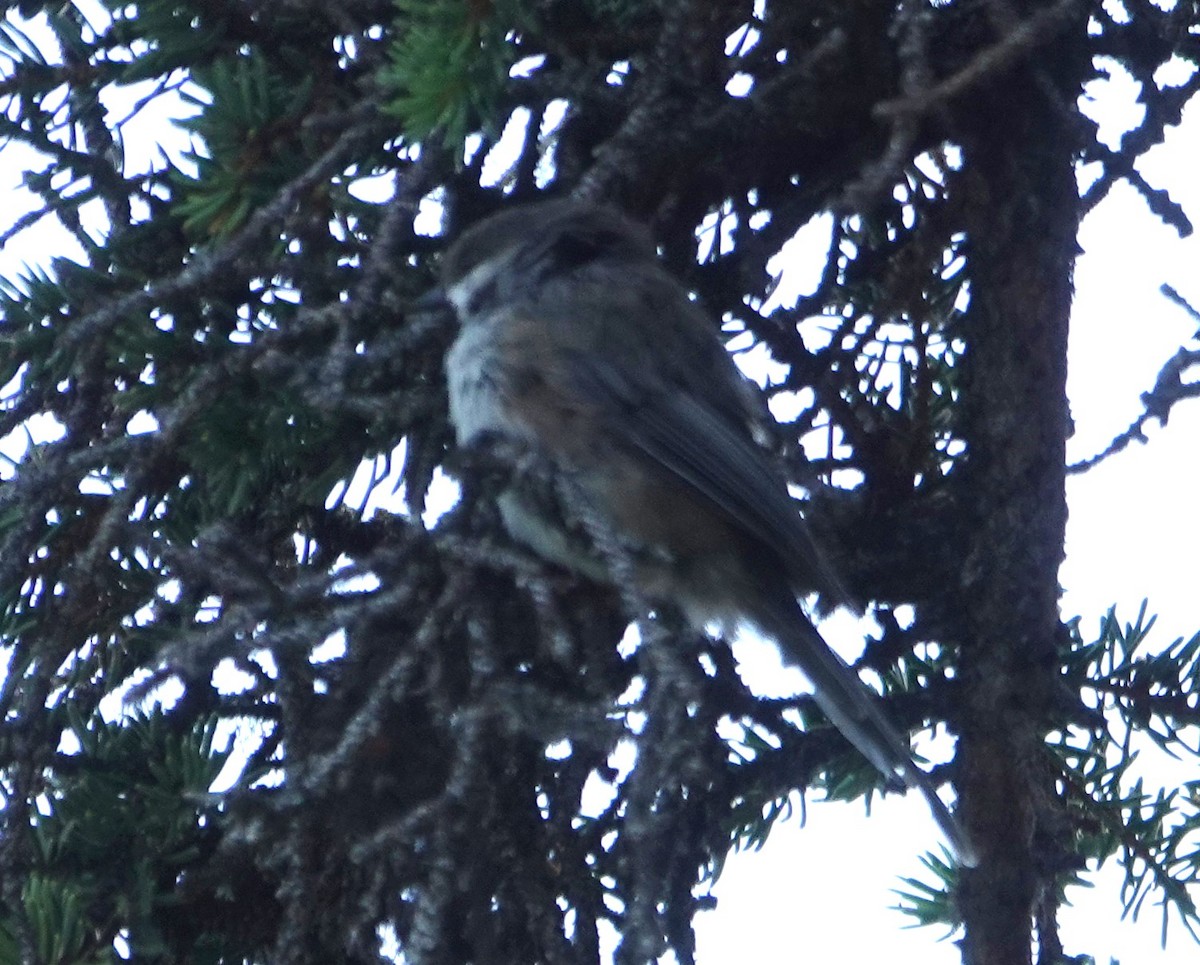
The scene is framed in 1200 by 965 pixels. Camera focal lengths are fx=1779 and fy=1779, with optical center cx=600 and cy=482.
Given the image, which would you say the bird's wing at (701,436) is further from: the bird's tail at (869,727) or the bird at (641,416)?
the bird's tail at (869,727)

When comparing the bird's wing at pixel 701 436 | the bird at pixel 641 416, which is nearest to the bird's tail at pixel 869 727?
the bird at pixel 641 416

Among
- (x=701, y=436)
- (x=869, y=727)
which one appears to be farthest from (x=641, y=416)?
(x=869, y=727)

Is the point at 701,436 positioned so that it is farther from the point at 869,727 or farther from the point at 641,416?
the point at 869,727

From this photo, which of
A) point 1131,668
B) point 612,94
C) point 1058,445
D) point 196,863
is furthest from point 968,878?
point 612,94

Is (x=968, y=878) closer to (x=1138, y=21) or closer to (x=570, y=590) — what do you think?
(x=570, y=590)

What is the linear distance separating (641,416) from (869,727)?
28.0 inches

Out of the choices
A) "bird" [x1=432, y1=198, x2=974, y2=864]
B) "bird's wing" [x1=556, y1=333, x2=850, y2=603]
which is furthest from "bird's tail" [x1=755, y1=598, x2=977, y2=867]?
"bird's wing" [x1=556, y1=333, x2=850, y2=603]

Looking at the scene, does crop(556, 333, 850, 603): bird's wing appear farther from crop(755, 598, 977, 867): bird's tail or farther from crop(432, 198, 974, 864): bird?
crop(755, 598, 977, 867): bird's tail

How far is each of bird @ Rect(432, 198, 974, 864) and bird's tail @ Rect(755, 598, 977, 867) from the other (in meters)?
0.01

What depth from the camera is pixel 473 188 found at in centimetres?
248

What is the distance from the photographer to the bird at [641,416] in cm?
260

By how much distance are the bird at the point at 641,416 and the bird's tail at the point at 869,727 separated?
0.01 metres

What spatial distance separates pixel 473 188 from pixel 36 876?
3.55ft

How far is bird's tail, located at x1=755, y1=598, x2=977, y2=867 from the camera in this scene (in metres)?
2.25
